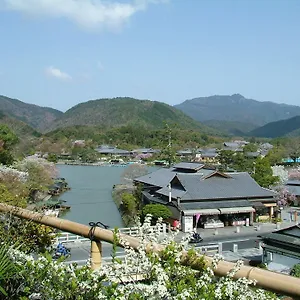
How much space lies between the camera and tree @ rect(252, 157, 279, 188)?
23.0 metres

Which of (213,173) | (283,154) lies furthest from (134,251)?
(283,154)

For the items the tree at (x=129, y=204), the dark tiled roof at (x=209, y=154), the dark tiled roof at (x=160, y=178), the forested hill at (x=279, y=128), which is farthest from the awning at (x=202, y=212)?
the forested hill at (x=279, y=128)

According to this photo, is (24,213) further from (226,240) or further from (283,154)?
(283,154)

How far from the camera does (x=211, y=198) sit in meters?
16.6

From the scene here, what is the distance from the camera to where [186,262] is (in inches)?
54.2

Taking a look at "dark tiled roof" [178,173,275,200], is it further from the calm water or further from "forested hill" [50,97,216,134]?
A: "forested hill" [50,97,216,134]

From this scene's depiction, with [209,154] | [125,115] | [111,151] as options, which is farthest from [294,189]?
[125,115]

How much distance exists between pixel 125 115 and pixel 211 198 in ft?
326

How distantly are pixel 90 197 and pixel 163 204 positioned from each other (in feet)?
31.3

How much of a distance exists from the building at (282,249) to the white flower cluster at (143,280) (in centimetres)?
890

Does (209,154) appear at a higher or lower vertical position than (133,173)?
higher

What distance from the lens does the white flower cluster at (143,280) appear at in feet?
4.11

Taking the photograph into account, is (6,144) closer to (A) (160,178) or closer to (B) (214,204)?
(A) (160,178)

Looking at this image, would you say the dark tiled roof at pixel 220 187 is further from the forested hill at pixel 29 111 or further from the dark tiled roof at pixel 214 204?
the forested hill at pixel 29 111
